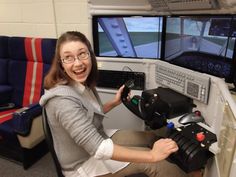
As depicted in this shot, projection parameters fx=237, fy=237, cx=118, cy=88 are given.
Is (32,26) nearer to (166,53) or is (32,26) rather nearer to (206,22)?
(166,53)

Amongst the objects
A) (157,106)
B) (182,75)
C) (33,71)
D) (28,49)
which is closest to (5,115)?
(33,71)

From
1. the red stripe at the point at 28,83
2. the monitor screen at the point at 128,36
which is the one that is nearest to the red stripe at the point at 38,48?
the red stripe at the point at 28,83

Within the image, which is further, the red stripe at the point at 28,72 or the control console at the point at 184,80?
the red stripe at the point at 28,72

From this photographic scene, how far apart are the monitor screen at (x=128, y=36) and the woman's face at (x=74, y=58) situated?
0.94 m

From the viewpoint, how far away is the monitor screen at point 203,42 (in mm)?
1367

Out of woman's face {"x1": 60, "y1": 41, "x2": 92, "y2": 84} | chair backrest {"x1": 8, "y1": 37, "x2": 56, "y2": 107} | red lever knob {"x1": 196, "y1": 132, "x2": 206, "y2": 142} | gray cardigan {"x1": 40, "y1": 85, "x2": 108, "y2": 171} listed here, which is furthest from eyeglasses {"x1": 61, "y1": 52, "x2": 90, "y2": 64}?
chair backrest {"x1": 8, "y1": 37, "x2": 56, "y2": 107}

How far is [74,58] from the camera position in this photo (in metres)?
1.14

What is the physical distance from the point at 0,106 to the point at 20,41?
2.23 ft

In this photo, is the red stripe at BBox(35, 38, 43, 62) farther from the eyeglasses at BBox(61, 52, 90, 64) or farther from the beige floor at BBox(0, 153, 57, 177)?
the eyeglasses at BBox(61, 52, 90, 64)

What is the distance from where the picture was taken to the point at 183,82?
62.9 inches

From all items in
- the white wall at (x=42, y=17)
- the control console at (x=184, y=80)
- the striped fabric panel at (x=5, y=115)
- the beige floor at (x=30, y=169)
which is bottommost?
the beige floor at (x=30, y=169)

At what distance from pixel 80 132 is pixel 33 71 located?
1.57m

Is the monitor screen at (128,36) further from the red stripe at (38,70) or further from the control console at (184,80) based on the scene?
the red stripe at (38,70)

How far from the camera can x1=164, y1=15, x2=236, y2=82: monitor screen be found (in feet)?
4.49
